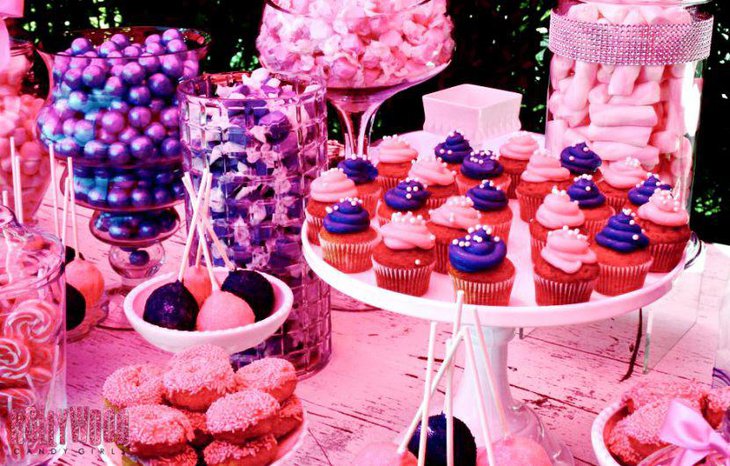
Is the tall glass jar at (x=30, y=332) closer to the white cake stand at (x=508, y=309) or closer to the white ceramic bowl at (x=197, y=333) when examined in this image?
the white ceramic bowl at (x=197, y=333)

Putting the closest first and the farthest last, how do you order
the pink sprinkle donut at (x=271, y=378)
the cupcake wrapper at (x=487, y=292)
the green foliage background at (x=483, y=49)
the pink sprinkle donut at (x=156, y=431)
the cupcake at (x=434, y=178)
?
the pink sprinkle donut at (x=156, y=431), the pink sprinkle donut at (x=271, y=378), the cupcake wrapper at (x=487, y=292), the cupcake at (x=434, y=178), the green foliage background at (x=483, y=49)

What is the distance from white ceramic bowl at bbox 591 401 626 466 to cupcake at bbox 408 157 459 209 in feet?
1.77

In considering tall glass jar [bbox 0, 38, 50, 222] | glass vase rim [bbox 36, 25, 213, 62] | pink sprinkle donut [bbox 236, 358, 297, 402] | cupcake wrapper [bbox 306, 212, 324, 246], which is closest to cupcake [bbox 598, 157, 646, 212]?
cupcake wrapper [bbox 306, 212, 324, 246]

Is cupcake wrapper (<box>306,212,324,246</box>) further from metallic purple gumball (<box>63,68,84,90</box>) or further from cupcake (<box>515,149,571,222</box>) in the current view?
metallic purple gumball (<box>63,68,84,90</box>)

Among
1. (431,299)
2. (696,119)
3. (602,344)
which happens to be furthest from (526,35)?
(431,299)

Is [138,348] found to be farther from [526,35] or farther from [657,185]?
[526,35]

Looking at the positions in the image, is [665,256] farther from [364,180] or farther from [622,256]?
[364,180]

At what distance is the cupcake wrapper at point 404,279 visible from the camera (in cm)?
123

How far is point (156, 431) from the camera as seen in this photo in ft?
3.24

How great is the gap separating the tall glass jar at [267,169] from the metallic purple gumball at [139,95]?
11 centimetres

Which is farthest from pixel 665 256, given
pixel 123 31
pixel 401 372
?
pixel 123 31

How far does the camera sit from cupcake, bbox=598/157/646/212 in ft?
4.84

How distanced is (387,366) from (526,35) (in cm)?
136

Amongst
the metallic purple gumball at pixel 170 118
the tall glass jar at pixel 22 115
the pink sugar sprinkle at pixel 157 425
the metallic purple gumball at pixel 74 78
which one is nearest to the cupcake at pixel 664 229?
the pink sugar sprinkle at pixel 157 425
